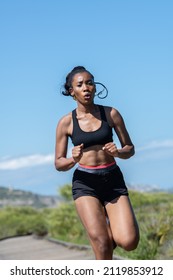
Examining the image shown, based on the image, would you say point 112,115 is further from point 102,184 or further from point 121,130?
point 102,184

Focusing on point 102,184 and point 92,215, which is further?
point 102,184

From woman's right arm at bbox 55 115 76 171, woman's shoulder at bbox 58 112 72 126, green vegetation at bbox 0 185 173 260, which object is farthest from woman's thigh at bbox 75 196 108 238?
green vegetation at bbox 0 185 173 260

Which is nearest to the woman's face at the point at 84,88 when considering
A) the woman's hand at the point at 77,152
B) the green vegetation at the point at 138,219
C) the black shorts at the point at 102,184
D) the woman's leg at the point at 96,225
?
the woman's hand at the point at 77,152

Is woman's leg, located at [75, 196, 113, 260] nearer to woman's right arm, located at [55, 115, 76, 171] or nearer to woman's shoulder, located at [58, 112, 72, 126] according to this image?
woman's right arm, located at [55, 115, 76, 171]

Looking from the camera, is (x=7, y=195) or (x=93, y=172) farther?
(x=7, y=195)

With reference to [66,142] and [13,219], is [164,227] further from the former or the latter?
[13,219]

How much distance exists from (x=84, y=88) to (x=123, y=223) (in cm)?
124

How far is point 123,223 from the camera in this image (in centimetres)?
668

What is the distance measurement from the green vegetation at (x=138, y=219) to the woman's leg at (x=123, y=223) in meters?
6.55

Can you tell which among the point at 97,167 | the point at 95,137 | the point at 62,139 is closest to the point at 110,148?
the point at 95,137

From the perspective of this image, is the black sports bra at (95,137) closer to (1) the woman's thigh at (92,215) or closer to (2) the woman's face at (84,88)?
(2) the woman's face at (84,88)
